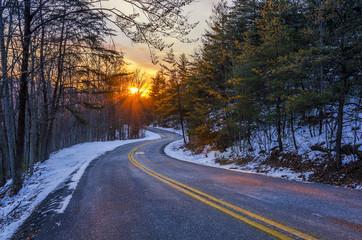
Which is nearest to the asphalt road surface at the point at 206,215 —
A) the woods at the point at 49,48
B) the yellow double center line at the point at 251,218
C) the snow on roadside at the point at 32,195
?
the yellow double center line at the point at 251,218

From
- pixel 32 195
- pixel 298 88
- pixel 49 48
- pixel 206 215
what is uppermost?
pixel 49 48

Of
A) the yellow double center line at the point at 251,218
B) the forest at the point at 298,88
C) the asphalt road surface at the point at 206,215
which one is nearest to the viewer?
the yellow double center line at the point at 251,218

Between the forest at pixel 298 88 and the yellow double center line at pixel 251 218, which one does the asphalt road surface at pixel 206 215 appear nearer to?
the yellow double center line at pixel 251 218

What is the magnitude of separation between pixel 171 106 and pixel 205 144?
28.5 ft

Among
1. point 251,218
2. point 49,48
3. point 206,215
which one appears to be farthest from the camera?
point 49,48

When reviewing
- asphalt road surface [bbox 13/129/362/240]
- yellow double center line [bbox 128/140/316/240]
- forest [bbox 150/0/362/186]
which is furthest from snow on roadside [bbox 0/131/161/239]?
forest [bbox 150/0/362/186]

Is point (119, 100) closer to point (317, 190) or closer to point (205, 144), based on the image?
point (205, 144)

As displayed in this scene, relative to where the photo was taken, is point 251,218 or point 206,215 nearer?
point 251,218

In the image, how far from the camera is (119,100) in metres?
38.3

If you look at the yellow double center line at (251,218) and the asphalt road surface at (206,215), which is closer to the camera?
the yellow double center line at (251,218)

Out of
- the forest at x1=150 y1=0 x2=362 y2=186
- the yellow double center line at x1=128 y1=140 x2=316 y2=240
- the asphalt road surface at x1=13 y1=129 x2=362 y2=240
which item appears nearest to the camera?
the yellow double center line at x1=128 y1=140 x2=316 y2=240

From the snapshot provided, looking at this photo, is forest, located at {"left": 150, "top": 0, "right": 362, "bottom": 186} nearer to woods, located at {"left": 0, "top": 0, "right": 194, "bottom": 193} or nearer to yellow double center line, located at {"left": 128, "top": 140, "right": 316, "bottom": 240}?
woods, located at {"left": 0, "top": 0, "right": 194, "bottom": 193}

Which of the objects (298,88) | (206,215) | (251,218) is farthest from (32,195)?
(298,88)

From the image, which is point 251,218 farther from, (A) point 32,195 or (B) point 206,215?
(A) point 32,195
